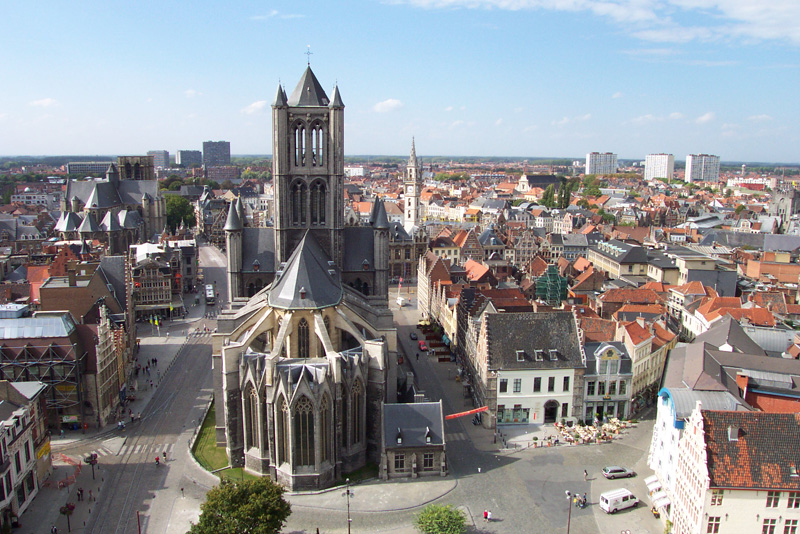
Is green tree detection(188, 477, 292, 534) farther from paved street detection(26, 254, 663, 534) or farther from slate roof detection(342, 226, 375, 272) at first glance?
slate roof detection(342, 226, 375, 272)

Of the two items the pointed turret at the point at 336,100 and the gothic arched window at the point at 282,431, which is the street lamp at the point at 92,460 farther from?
the pointed turret at the point at 336,100

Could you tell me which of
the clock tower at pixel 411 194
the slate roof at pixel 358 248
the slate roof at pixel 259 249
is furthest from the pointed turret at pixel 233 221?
the clock tower at pixel 411 194

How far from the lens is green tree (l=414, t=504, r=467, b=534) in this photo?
38781mm

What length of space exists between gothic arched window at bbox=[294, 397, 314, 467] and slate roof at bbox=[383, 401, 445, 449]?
5679 mm

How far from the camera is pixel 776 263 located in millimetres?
106938

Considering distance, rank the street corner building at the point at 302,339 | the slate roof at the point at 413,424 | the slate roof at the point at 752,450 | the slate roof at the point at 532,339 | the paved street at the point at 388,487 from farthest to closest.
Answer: the slate roof at the point at 532,339, the slate roof at the point at 413,424, the street corner building at the point at 302,339, the paved street at the point at 388,487, the slate roof at the point at 752,450

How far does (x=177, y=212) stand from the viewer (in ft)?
626

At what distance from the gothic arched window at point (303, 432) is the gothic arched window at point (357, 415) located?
4.47m

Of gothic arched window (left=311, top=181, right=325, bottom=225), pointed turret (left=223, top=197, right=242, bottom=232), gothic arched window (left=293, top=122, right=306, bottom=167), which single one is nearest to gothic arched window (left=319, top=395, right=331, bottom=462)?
gothic arched window (left=311, top=181, right=325, bottom=225)

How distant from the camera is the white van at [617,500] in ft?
147

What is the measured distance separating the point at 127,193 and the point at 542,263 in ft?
318

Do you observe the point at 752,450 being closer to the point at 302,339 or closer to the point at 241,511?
the point at 241,511

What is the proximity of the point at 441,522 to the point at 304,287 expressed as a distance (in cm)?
2124

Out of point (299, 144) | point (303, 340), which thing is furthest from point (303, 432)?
point (299, 144)
